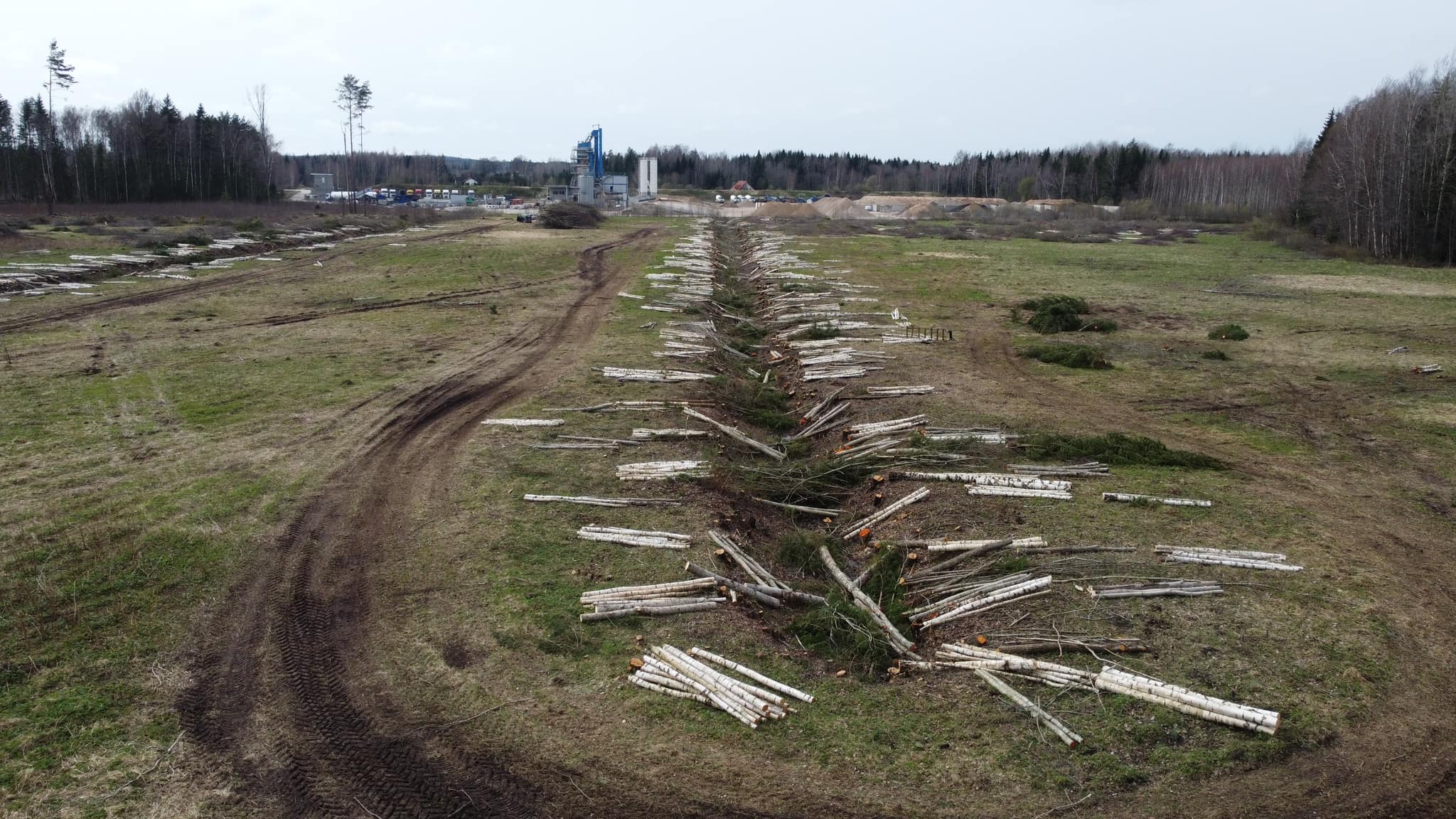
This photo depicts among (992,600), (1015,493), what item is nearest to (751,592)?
(992,600)

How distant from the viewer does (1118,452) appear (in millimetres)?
15750

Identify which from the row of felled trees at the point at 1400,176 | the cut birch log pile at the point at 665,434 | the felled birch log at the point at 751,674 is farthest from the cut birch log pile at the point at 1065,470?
the row of felled trees at the point at 1400,176

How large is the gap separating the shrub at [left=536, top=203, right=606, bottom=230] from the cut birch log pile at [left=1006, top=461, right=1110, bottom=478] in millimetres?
55760

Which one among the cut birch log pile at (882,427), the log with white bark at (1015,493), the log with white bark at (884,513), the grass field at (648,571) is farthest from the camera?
the cut birch log pile at (882,427)

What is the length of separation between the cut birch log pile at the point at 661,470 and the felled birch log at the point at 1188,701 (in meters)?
7.37

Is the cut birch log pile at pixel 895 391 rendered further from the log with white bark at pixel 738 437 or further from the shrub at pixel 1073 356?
the shrub at pixel 1073 356

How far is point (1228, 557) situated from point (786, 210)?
89135mm

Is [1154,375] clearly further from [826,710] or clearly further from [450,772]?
[450,772]

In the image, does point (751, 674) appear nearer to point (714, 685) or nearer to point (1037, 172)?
point (714, 685)

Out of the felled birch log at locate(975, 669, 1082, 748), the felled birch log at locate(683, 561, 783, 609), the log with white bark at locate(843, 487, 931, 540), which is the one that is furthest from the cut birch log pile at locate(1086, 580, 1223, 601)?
the felled birch log at locate(683, 561, 783, 609)

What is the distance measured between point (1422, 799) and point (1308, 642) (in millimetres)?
2522

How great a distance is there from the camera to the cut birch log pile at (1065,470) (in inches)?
585

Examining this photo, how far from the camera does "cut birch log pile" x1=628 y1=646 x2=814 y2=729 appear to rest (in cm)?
859

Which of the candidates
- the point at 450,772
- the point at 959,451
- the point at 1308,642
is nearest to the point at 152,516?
the point at 450,772
